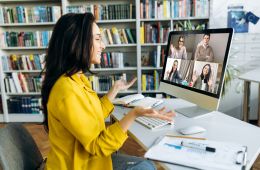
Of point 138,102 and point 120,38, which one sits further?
point 120,38

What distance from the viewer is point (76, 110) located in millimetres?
979

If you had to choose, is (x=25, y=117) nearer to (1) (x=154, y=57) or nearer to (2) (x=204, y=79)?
(1) (x=154, y=57)

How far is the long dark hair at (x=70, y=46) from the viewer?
1.08 m

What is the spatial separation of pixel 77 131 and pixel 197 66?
0.75 meters

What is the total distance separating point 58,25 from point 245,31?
2770 mm

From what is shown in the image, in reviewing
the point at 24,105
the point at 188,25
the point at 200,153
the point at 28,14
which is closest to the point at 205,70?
the point at 200,153

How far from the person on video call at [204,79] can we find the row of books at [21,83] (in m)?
2.74

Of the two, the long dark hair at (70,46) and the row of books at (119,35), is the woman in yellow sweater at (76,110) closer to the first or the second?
the long dark hair at (70,46)

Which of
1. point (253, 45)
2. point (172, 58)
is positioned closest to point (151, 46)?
point (253, 45)

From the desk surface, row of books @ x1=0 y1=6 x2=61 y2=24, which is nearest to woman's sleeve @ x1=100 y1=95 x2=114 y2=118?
the desk surface

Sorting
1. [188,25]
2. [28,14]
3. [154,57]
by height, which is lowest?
[154,57]

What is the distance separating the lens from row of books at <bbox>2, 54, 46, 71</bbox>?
11.8 feet

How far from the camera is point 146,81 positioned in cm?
350

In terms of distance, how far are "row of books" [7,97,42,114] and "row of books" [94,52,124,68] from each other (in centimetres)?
107
